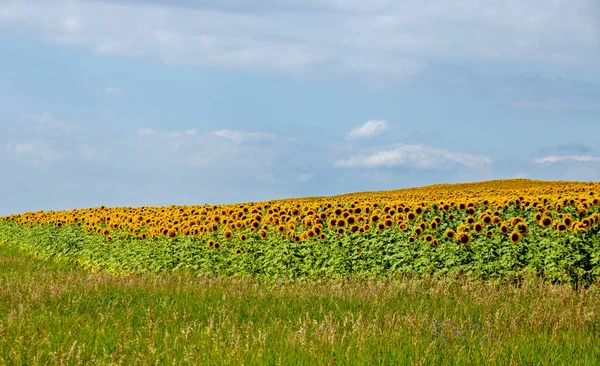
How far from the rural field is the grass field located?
31 millimetres

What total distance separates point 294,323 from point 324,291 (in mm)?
2137

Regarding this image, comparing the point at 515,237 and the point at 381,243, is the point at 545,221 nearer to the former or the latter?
the point at 515,237

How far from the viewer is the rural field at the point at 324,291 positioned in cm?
607

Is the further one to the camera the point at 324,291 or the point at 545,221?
the point at 545,221

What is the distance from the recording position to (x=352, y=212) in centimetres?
1438

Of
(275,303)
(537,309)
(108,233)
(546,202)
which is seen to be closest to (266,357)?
(275,303)

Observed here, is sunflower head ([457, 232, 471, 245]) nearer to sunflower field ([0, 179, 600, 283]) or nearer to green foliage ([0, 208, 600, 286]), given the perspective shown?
sunflower field ([0, 179, 600, 283])

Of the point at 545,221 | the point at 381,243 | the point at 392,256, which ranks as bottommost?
the point at 392,256

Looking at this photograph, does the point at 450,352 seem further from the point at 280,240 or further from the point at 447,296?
the point at 280,240

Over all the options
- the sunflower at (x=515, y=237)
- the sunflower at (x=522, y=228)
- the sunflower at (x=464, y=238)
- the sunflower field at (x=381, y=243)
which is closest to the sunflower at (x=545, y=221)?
the sunflower field at (x=381, y=243)

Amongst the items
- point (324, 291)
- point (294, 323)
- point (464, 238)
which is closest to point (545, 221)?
point (464, 238)

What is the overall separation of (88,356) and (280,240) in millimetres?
7691

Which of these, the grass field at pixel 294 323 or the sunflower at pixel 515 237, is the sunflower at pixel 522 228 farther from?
the grass field at pixel 294 323

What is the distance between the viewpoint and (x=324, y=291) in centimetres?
1006
